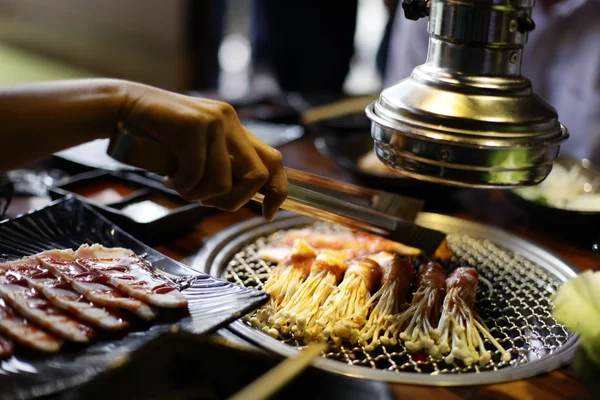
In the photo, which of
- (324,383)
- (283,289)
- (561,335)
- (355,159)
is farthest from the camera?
(355,159)

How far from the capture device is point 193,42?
8.32m

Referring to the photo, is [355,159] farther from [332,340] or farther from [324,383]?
[324,383]

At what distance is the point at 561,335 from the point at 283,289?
943mm

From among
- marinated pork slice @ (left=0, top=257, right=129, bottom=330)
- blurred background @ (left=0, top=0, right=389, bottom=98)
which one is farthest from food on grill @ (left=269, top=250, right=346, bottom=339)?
blurred background @ (left=0, top=0, right=389, bottom=98)

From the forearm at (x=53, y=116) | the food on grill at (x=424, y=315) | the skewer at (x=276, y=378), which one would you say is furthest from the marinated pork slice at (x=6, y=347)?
the food on grill at (x=424, y=315)

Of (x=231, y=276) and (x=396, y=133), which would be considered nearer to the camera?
(x=396, y=133)

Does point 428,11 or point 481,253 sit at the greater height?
point 428,11

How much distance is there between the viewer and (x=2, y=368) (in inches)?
61.3

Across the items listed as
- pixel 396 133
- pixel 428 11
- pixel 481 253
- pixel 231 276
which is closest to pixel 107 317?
pixel 231 276

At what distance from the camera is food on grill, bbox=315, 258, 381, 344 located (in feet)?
6.33

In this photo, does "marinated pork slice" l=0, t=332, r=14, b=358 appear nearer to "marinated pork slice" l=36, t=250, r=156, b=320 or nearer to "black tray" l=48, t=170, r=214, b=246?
"marinated pork slice" l=36, t=250, r=156, b=320

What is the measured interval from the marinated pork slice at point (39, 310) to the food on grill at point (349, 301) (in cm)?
71

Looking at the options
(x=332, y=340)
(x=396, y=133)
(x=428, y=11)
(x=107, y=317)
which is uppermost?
(x=428, y=11)

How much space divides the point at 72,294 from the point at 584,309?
150cm
